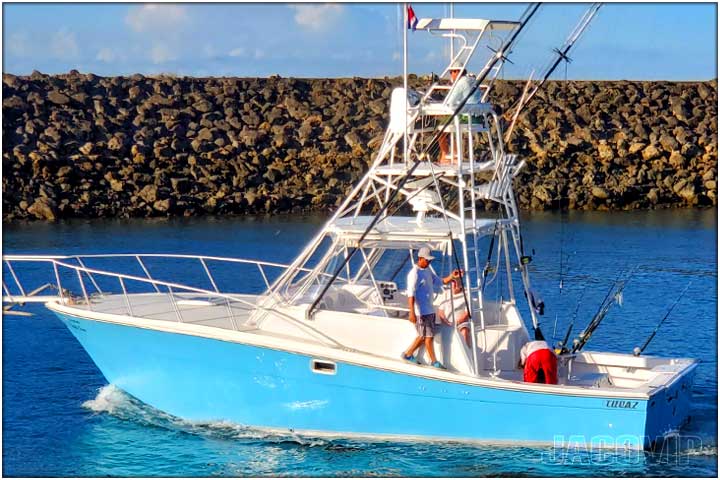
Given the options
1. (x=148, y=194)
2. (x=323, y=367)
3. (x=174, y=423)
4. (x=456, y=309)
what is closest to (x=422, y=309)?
(x=456, y=309)

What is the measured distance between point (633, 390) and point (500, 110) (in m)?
32.7

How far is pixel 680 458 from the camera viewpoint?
43.7 feet

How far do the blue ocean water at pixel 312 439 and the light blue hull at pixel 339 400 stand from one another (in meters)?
0.19

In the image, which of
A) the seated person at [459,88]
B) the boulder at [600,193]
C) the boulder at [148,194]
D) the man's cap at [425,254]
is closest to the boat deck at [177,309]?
the man's cap at [425,254]

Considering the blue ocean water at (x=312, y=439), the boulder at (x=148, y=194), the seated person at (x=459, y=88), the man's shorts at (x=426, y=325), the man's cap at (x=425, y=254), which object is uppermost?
the seated person at (x=459, y=88)

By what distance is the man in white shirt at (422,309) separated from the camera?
1327 cm

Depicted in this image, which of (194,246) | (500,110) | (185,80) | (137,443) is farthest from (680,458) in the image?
(185,80)

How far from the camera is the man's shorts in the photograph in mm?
13273

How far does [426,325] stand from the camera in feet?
43.5

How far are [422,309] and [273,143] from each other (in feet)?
96.2

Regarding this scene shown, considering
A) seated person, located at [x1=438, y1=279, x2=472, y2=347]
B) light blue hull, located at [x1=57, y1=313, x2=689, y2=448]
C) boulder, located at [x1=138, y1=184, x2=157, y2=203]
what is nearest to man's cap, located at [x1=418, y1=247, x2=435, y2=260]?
seated person, located at [x1=438, y1=279, x2=472, y2=347]

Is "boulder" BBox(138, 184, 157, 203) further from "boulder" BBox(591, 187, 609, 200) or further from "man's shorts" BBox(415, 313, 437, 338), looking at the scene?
"man's shorts" BBox(415, 313, 437, 338)

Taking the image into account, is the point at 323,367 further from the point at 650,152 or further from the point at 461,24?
the point at 650,152

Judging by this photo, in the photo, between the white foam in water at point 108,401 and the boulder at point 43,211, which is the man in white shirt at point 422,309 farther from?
the boulder at point 43,211
